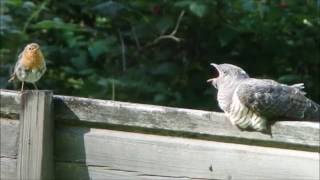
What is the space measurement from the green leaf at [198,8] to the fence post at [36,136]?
6.69 feet

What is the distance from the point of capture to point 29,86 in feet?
16.0

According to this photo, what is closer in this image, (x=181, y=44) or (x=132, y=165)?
(x=132, y=165)

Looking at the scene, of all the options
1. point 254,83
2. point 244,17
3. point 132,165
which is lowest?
point 132,165

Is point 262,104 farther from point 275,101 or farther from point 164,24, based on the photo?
point 164,24

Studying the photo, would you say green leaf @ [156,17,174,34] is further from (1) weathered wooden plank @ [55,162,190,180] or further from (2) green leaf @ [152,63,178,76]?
(1) weathered wooden plank @ [55,162,190,180]

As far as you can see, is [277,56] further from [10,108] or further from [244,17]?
[10,108]

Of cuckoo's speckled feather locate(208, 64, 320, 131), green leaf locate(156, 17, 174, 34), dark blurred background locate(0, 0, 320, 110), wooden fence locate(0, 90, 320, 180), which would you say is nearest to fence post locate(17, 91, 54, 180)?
wooden fence locate(0, 90, 320, 180)

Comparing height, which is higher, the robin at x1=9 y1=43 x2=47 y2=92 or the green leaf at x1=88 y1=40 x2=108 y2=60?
the green leaf at x1=88 y1=40 x2=108 y2=60

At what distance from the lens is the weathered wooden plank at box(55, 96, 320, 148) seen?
2198 mm

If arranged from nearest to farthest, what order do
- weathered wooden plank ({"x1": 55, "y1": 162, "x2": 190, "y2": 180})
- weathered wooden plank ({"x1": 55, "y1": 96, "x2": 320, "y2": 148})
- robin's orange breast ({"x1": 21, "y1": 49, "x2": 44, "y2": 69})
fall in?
weathered wooden plank ({"x1": 55, "y1": 96, "x2": 320, "y2": 148}) < weathered wooden plank ({"x1": 55, "y1": 162, "x2": 190, "y2": 180}) < robin's orange breast ({"x1": 21, "y1": 49, "x2": 44, "y2": 69})

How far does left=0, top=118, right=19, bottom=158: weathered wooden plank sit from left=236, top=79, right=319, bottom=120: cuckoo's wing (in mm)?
779

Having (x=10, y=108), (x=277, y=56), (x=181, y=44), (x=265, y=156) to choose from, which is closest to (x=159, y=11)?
(x=181, y=44)

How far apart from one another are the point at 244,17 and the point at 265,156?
2683 mm

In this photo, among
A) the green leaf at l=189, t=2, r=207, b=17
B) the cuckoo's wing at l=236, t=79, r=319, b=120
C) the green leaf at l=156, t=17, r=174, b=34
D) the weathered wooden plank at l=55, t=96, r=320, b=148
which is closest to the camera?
the weathered wooden plank at l=55, t=96, r=320, b=148
